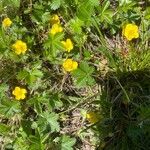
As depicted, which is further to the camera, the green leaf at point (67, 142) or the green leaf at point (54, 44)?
the green leaf at point (54, 44)

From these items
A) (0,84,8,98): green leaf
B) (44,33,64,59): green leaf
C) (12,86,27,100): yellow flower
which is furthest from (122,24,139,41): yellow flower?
(0,84,8,98): green leaf

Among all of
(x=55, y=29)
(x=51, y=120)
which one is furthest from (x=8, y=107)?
(x=55, y=29)

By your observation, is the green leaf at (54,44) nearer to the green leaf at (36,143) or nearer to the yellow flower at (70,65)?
the yellow flower at (70,65)

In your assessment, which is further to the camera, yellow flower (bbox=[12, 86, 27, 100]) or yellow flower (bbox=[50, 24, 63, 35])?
yellow flower (bbox=[50, 24, 63, 35])

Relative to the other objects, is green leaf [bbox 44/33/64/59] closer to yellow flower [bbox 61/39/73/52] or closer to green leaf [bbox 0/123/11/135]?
yellow flower [bbox 61/39/73/52]

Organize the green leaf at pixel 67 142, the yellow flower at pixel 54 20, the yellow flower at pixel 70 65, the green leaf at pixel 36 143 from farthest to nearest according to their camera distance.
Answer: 1. the yellow flower at pixel 54 20
2. the yellow flower at pixel 70 65
3. the green leaf at pixel 67 142
4. the green leaf at pixel 36 143

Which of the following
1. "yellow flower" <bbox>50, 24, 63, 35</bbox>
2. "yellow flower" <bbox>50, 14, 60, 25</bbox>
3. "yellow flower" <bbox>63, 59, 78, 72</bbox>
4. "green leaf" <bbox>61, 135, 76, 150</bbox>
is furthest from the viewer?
"yellow flower" <bbox>50, 14, 60, 25</bbox>

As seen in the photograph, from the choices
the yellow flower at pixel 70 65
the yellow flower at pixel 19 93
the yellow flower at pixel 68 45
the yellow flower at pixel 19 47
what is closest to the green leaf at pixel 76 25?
the yellow flower at pixel 68 45
